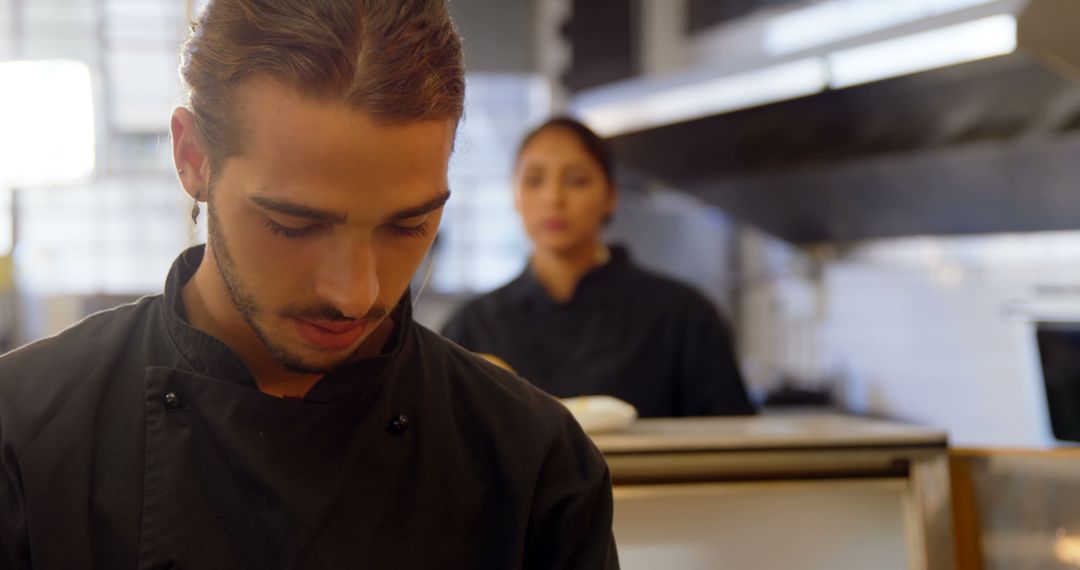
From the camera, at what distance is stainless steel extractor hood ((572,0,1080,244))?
2.64 metres

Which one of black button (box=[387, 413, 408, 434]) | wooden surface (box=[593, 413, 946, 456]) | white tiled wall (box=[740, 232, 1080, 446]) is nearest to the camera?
black button (box=[387, 413, 408, 434])

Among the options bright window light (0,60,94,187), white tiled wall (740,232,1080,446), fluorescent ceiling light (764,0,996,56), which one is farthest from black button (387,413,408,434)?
bright window light (0,60,94,187)

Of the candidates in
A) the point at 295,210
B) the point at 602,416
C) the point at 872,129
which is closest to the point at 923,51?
the point at 872,129

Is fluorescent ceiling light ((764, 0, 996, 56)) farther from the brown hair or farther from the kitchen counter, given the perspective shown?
the brown hair

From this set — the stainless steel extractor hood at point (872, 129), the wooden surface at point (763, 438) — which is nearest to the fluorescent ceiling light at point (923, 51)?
the stainless steel extractor hood at point (872, 129)

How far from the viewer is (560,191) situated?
2537mm

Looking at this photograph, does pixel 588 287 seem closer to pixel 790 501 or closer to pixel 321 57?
pixel 790 501

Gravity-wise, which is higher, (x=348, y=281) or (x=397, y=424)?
(x=348, y=281)

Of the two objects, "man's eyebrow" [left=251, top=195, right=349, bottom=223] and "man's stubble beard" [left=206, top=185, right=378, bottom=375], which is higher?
"man's eyebrow" [left=251, top=195, right=349, bottom=223]

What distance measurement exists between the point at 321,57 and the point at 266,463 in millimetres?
375

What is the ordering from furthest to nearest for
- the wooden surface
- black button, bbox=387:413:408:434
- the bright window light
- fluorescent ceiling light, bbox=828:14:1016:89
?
the bright window light → fluorescent ceiling light, bbox=828:14:1016:89 → the wooden surface → black button, bbox=387:413:408:434

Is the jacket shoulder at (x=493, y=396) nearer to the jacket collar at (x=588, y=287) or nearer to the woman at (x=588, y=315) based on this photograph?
the woman at (x=588, y=315)

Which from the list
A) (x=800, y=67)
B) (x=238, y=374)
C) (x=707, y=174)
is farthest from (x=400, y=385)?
(x=707, y=174)

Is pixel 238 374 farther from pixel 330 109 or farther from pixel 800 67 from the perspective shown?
pixel 800 67
